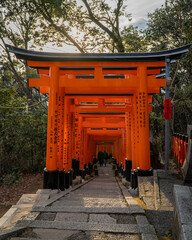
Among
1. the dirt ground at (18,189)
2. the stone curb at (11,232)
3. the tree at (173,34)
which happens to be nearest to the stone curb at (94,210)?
the stone curb at (11,232)

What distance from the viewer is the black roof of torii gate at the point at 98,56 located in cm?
651

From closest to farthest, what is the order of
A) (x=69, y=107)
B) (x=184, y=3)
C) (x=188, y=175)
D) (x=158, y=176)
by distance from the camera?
1. (x=188, y=175)
2. (x=158, y=176)
3. (x=69, y=107)
4. (x=184, y=3)

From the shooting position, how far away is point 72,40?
568 inches

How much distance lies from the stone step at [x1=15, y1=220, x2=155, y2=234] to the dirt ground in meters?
3.92

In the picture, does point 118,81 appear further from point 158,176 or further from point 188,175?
point 188,175

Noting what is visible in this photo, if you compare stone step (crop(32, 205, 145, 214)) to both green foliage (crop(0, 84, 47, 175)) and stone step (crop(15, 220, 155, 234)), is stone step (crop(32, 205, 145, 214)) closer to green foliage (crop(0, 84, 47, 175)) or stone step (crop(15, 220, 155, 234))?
stone step (crop(15, 220, 155, 234))

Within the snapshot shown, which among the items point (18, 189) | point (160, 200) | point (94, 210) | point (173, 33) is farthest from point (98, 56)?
point (173, 33)

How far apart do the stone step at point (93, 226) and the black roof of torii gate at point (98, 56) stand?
4.88 meters

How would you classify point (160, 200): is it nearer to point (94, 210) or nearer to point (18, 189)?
point (94, 210)

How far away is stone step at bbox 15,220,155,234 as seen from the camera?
9.27ft

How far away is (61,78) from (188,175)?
4664 millimetres

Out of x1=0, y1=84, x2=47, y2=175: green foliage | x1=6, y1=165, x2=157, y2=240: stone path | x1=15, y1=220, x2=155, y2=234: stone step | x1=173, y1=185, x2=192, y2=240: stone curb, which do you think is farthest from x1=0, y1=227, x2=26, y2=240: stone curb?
x1=0, y1=84, x2=47, y2=175: green foliage

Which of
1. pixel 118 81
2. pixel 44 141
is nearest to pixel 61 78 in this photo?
pixel 118 81

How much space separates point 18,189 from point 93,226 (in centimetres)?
643
